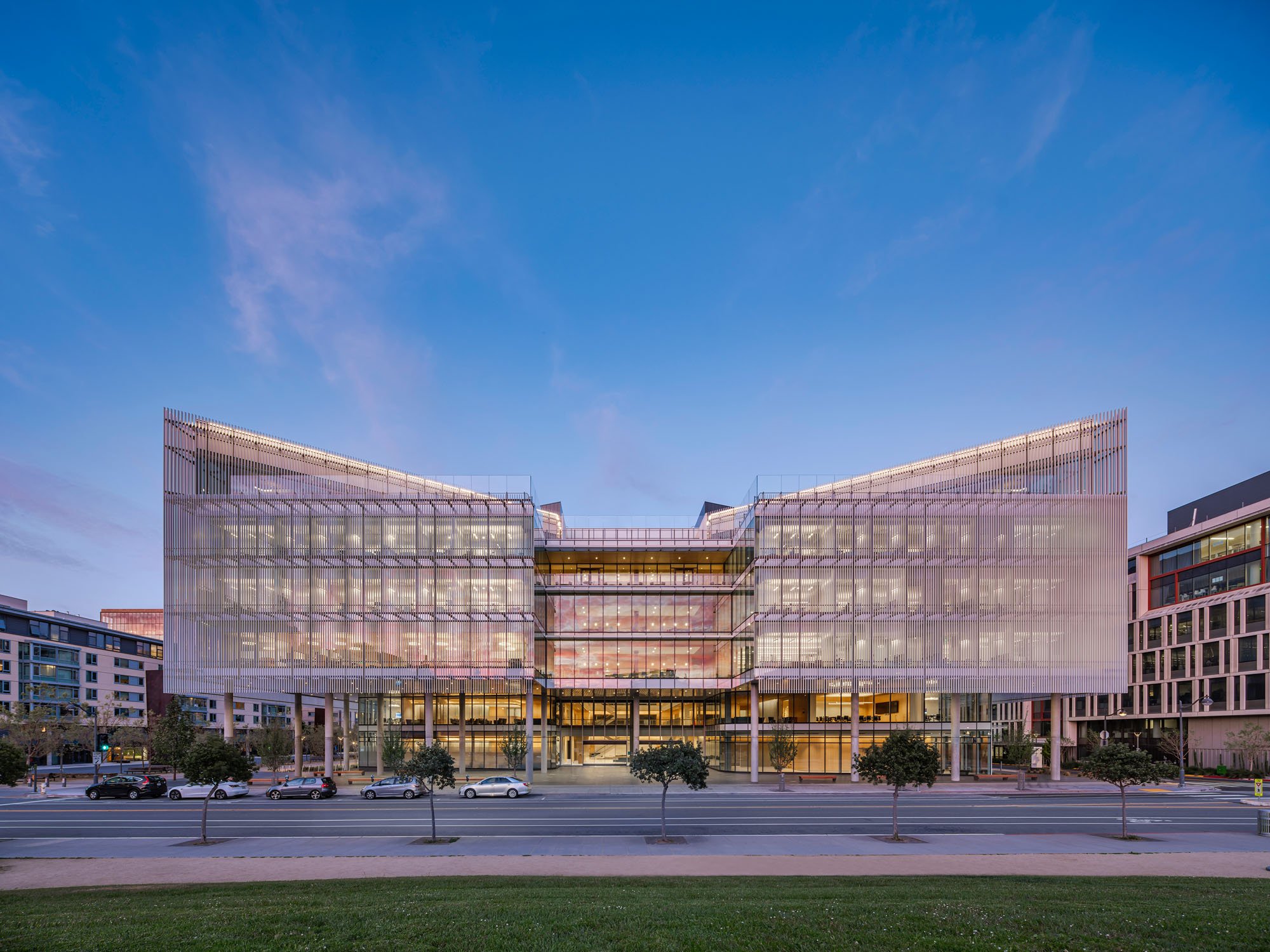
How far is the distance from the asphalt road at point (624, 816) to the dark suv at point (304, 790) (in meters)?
0.72

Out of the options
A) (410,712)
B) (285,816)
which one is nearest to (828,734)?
(410,712)

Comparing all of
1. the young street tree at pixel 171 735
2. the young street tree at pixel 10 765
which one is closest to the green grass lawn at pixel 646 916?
the young street tree at pixel 10 765

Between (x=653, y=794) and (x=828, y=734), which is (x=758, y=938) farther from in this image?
(x=828, y=734)

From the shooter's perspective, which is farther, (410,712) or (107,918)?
(410,712)

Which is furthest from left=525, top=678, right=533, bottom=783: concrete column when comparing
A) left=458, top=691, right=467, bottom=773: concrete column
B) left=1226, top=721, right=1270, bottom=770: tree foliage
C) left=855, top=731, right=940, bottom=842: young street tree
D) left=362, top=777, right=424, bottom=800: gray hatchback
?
left=1226, top=721, right=1270, bottom=770: tree foliage

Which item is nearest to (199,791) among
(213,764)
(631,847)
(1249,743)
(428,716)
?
(428,716)

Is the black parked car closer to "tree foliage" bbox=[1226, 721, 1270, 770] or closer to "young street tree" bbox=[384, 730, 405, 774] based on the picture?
"young street tree" bbox=[384, 730, 405, 774]

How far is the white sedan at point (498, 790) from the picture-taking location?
147 feet

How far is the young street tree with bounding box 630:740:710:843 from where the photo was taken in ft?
93.1

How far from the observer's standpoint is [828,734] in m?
58.8

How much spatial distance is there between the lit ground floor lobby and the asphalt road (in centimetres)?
1289

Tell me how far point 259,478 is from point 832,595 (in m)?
45.3

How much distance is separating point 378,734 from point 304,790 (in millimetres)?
20374

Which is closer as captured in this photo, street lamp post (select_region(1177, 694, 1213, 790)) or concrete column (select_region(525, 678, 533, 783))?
concrete column (select_region(525, 678, 533, 783))
